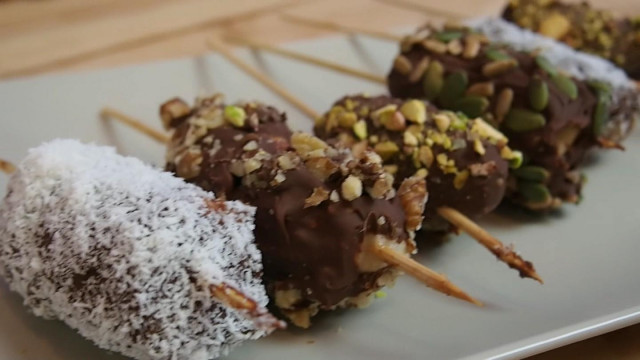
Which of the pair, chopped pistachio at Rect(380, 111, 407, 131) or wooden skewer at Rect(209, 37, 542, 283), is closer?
wooden skewer at Rect(209, 37, 542, 283)

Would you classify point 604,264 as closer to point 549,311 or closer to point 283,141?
point 549,311

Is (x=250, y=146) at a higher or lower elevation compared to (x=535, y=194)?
higher

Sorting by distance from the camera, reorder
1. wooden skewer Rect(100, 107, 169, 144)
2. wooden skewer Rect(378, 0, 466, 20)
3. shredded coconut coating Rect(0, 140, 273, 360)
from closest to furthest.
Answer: shredded coconut coating Rect(0, 140, 273, 360), wooden skewer Rect(100, 107, 169, 144), wooden skewer Rect(378, 0, 466, 20)

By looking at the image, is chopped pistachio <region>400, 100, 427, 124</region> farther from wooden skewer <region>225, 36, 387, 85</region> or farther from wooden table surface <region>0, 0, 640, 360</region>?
wooden table surface <region>0, 0, 640, 360</region>

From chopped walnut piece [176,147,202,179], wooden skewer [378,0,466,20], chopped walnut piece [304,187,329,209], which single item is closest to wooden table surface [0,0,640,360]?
wooden skewer [378,0,466,20]

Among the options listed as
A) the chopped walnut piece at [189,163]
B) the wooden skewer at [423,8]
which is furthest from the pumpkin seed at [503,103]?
the wooden skewer at [423,8]

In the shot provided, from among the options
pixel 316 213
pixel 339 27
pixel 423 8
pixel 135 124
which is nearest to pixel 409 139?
pixel 316 213

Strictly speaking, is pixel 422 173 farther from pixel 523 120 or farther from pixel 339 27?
pixel 339 27
